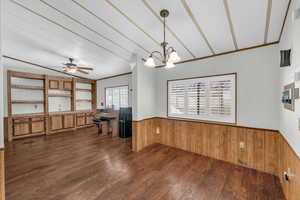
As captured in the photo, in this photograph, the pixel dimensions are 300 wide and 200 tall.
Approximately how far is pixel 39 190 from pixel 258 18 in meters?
4.16

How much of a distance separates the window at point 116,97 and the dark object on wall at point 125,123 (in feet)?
2.90

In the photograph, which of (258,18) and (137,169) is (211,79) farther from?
(137,169)

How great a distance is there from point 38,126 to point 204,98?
6.14 m

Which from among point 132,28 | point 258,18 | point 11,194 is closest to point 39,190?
point 11,194

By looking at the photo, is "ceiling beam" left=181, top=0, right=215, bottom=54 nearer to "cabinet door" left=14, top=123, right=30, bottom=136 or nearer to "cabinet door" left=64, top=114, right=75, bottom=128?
"cabinet door" left=64, top=114, right=75, bottom=128

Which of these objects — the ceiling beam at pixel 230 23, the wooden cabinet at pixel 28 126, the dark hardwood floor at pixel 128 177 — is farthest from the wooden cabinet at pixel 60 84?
the ceiling beam at pixel 230 23

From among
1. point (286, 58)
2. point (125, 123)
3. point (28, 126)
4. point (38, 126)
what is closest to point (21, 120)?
point (28, 126)

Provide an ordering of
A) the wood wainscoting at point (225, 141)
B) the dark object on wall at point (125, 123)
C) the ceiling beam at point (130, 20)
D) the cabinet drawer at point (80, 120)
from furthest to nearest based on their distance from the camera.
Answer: the cabinet drawer at point (80, 120) → the dark object on wall at point (125, 123) → the wood wainscoting at point (225, 141) → the ceiling beam at point (130, 20)

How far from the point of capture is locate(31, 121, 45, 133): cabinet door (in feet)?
15.1

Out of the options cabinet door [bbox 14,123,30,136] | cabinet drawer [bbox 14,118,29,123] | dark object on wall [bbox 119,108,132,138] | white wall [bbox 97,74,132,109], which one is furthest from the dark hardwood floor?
white wall [bbox 97,74,132,109]

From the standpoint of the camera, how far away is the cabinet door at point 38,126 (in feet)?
15.1

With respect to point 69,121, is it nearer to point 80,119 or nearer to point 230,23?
point 80,119

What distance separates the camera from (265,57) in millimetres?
2307

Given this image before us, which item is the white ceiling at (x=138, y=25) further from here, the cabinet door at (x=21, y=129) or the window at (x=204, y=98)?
the cabinet door at (x=21, y=129)
